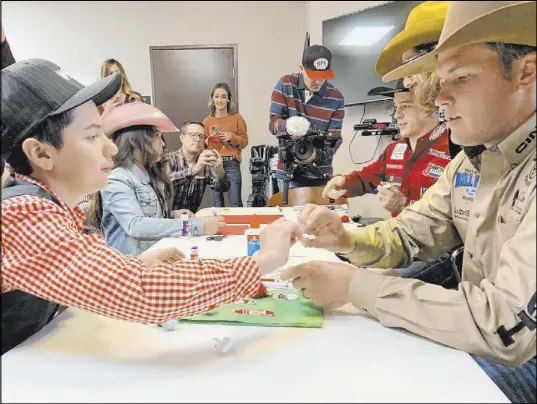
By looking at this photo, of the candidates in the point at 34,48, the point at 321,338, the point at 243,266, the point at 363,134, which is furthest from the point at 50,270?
the point at 363,134

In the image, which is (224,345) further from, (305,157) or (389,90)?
(389,90)

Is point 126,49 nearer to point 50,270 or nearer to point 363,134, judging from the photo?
point 50,270

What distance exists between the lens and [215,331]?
628 millimetres

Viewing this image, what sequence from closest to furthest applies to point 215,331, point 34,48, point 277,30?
point 215,331 → point 34,48 → point 277,30

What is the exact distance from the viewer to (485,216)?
2.41 ft

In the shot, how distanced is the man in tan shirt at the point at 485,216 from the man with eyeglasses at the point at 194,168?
46 cm

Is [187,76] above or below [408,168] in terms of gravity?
above

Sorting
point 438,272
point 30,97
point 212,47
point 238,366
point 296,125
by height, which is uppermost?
point 212,47

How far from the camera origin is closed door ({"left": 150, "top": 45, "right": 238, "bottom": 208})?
1.06 metres

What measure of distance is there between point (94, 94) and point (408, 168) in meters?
1.02

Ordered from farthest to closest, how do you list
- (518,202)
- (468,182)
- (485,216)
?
1. (468,182)
2. (485,216)
3. (518,202)

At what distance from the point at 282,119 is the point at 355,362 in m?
0.88

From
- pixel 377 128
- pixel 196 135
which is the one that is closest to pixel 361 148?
pixel 377 128

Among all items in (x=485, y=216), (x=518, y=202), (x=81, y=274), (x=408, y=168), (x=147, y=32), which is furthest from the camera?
(x=408, y=168)
